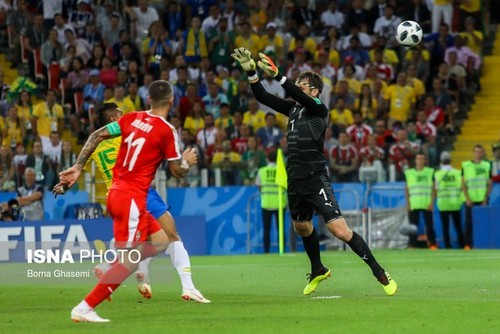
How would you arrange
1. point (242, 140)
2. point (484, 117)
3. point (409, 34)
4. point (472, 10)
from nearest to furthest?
point (409, 34), point (242, 140), point (484, 117), point (472, 10)

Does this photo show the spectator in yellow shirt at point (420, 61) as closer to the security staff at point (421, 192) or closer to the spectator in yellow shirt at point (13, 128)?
the security staff at point (421, 192)

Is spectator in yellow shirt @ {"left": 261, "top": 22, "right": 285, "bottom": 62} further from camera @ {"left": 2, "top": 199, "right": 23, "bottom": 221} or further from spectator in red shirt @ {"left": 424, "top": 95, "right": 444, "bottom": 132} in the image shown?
camera @ {"left": 2, "top": 199, "right": 23, "bottom": 221}

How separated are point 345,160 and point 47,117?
7.61 m

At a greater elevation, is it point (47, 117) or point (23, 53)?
point (23, 53)

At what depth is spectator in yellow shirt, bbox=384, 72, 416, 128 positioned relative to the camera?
3047 cm

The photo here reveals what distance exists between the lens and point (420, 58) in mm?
31875

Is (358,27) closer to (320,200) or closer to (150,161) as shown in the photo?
(320,200)

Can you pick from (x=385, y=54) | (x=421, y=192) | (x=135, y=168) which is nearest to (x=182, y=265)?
(x=135, y=168)

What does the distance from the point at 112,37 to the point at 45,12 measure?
2.35 meters

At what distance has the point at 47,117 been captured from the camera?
30812 millimetres

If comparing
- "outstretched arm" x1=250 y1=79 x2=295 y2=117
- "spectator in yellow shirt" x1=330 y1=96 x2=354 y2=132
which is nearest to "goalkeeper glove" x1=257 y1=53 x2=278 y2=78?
"outstretched arm" x1=250 y1=79 x2=295 y2=117

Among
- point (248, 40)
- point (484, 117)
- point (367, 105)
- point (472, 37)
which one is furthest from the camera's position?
point (248, 40)

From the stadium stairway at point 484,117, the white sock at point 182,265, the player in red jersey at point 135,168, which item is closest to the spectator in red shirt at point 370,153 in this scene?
the stadium stairway at point 484,117

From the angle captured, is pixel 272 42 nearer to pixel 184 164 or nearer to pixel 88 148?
pixel 88 148
